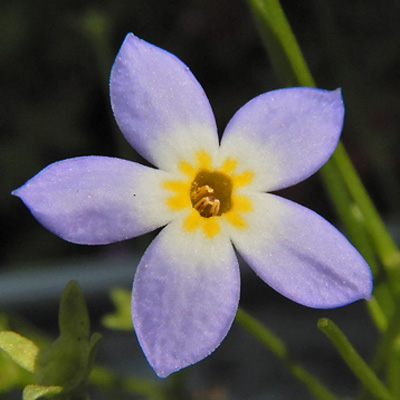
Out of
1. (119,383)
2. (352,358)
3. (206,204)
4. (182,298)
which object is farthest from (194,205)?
(119,383)

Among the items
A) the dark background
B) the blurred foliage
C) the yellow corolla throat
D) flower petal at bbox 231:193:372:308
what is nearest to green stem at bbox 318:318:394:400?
flower petal at bbox 231:193:372:308

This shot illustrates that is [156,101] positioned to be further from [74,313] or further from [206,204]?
[74,313]

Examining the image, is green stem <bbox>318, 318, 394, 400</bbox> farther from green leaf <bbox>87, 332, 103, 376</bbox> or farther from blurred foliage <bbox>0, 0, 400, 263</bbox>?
blurred foliage <bbox>0, 0, 400, 263</bbox>

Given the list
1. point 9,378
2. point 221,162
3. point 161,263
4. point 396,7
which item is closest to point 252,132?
point 221,162

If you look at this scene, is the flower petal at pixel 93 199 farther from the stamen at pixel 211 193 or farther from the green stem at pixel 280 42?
the green stem at pixel 280 42

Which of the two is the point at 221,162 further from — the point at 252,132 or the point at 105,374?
the point at 105,374
